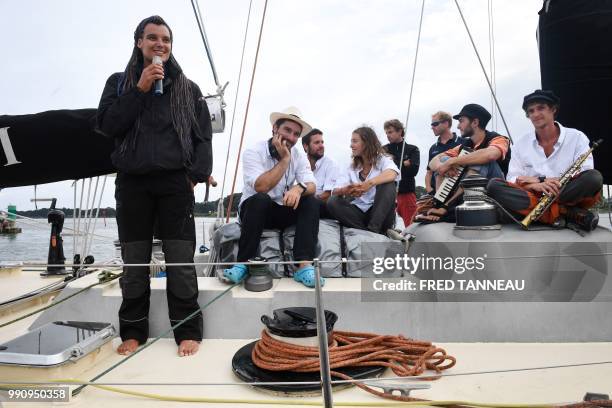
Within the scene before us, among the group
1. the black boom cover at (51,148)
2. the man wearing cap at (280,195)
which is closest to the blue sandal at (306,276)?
the man wearing cap at (280,195)

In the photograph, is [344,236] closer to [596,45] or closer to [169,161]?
[169,161]

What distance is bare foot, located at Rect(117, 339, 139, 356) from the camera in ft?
6.43

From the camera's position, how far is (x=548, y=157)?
95.6 inches

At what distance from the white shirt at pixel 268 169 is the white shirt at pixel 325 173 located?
965 millimetres

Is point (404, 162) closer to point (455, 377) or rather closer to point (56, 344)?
point (455, 377)

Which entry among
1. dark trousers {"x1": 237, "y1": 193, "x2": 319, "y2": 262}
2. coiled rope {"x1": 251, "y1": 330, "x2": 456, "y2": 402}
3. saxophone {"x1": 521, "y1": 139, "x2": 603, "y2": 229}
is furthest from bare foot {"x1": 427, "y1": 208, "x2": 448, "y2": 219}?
coiled rope {"x1": 251, "y1": 330, "x2": 456, "y2": 402}

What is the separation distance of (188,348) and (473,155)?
6.43 feet

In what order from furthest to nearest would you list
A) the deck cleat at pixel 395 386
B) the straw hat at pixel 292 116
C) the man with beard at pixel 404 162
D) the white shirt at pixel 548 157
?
the man with beard at pixel 404 162, the straw hat at pixel 292 116, the white shirt at pixel 548 157, the deck cleat at pixel 395 386

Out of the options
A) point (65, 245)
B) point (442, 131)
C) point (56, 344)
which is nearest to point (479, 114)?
point (442, 131)

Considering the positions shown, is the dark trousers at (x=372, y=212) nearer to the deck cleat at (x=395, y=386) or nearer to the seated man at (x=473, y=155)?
the seated man at (x=473, y=155)

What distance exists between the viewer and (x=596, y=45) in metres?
2.97

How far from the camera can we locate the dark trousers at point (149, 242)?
2.02 m

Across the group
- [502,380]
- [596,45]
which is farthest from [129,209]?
[596,45]

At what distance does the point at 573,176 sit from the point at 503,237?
1.63ft
